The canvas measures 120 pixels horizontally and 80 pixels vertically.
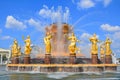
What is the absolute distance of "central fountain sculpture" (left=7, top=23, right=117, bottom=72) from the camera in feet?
103

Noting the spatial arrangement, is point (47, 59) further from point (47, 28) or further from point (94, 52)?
point (47, 28)

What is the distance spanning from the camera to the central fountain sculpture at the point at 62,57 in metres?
31.5

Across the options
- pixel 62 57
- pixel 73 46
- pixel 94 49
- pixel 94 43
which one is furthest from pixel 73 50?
pixel 62 57

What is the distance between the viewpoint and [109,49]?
3512 centimetres

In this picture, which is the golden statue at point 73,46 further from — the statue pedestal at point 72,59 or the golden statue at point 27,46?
the golden statue at point 27,46

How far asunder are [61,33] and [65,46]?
1.94 metres

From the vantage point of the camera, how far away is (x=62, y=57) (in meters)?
34.8

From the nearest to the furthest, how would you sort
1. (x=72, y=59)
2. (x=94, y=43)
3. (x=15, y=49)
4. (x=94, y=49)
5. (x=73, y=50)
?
1. (x=72, y=59)
2. (x=73, y=50)
3. (x=94, y=49)
4. (x=94, y=43)
5. (x=15, y=49)

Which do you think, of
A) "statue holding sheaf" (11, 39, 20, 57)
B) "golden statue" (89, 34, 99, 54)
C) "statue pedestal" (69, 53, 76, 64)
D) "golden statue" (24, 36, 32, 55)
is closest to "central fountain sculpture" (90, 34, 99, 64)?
"golden statue" (89, 34, 99, 54)

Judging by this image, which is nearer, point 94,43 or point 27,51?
point 94,43

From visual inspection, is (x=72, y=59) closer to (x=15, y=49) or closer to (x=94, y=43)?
(x=94, y=43)

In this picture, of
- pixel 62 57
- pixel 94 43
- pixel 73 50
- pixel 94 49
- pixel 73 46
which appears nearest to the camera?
pixel 73 50

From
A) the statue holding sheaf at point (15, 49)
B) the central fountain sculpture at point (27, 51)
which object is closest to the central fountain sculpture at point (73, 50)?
the central fountain sculpture at point (27, 51)

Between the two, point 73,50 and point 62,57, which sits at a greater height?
point 73,50
